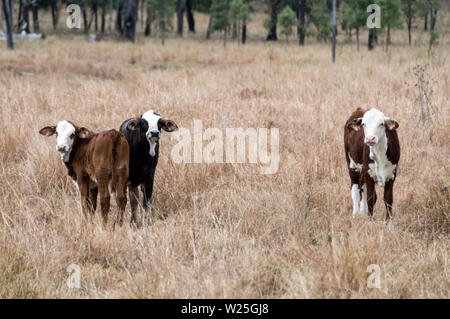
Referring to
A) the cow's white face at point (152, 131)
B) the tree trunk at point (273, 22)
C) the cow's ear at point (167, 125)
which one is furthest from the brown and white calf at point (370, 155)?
the tree trunk at point (273, 22)

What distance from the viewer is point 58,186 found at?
552 cm

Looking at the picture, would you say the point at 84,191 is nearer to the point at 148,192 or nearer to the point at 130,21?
the point at 148,192

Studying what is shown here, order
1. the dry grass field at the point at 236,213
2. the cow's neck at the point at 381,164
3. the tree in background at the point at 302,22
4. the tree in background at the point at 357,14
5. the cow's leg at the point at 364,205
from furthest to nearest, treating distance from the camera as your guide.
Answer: the tree in background at the point at 302,22, the tree in background at the point at 357,14, the cow's leg at the point at 364,205, the cow's neck at the point at 381,164, the dry grass field at the point at 236,213

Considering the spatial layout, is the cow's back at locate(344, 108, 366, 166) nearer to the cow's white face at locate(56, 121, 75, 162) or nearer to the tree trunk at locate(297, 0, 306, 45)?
the cow's white face at locate(56, 121, 75, 162)

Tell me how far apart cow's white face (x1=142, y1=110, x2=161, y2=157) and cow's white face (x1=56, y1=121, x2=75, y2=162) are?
2.11 feet

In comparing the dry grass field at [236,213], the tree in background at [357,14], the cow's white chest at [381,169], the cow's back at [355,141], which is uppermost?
the tree in background at [357,14]

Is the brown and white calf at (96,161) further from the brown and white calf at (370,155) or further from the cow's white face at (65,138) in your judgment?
the brown and white calf at (370,155)

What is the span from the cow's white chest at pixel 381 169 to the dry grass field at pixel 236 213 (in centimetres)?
42

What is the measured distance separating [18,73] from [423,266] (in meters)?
12.2

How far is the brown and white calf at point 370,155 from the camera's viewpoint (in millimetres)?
3988

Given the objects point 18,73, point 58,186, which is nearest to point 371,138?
point 58,186
